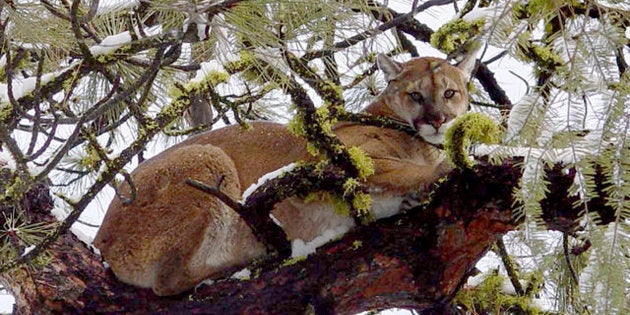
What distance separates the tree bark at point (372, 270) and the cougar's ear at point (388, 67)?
1644 millimetres

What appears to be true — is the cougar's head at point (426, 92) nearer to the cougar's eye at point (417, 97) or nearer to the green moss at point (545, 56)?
the cougar's eye at point (417, 97)

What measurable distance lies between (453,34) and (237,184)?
4.70 ft

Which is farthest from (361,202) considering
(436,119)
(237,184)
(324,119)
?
(436,119)

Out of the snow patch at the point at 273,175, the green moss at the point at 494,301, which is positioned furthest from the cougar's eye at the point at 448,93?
the snow patch at the point at 273,175

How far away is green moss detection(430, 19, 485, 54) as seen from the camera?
→ 15.5ft

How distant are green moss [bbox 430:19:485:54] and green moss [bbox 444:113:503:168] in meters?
1.27

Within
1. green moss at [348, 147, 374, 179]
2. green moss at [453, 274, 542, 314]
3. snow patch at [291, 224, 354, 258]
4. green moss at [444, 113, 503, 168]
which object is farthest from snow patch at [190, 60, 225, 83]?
green moss at [453, 274, 542, 314]

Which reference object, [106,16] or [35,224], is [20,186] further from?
[106,16]

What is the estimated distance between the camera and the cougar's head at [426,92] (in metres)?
5.14

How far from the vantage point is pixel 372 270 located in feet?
12.5

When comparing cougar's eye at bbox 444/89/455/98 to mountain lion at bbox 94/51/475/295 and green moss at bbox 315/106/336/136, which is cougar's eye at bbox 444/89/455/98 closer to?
mountain lion at bbox 94/51/475/295

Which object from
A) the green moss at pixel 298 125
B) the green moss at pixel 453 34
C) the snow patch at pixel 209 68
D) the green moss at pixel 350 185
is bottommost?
the green moss at pixel 350 185

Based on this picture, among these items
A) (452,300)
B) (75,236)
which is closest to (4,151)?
(75,236)

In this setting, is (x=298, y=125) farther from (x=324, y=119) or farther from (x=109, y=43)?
(x=109, y=43)
